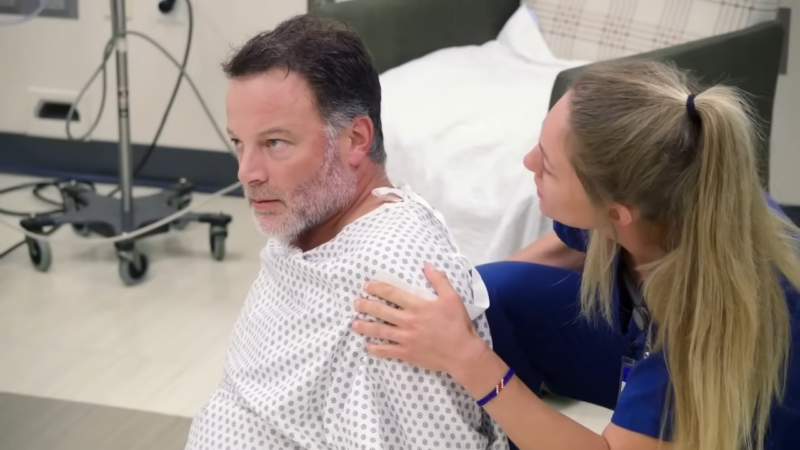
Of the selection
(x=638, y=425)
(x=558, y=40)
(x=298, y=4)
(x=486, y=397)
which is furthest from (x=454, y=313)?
(x=298, y=4)

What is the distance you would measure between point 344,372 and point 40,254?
1.74 m

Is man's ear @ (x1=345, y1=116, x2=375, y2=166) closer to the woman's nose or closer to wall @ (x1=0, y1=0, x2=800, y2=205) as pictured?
the woman's nose

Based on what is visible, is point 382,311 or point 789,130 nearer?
point 382,311

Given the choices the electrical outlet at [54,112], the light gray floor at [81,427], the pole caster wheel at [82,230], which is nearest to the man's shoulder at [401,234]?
the light gray floor at [81,427]

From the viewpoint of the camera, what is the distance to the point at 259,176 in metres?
1.13

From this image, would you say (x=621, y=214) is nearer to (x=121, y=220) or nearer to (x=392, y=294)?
(x=392, y=294)

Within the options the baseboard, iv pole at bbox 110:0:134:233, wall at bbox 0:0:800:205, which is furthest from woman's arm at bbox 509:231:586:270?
the baseboard

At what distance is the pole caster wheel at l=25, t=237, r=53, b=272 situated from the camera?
2523mm

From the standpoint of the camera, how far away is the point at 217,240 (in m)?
2.63

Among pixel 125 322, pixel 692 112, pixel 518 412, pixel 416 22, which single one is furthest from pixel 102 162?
pixel 692 112

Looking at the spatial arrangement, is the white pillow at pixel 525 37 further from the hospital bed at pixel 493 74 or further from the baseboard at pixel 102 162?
the baseboard at pixel 102 162

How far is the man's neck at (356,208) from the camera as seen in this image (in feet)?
3.83

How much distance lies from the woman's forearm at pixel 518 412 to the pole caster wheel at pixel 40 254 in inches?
70.7

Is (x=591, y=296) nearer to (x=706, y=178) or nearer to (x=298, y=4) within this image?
(x=706, y=178)
